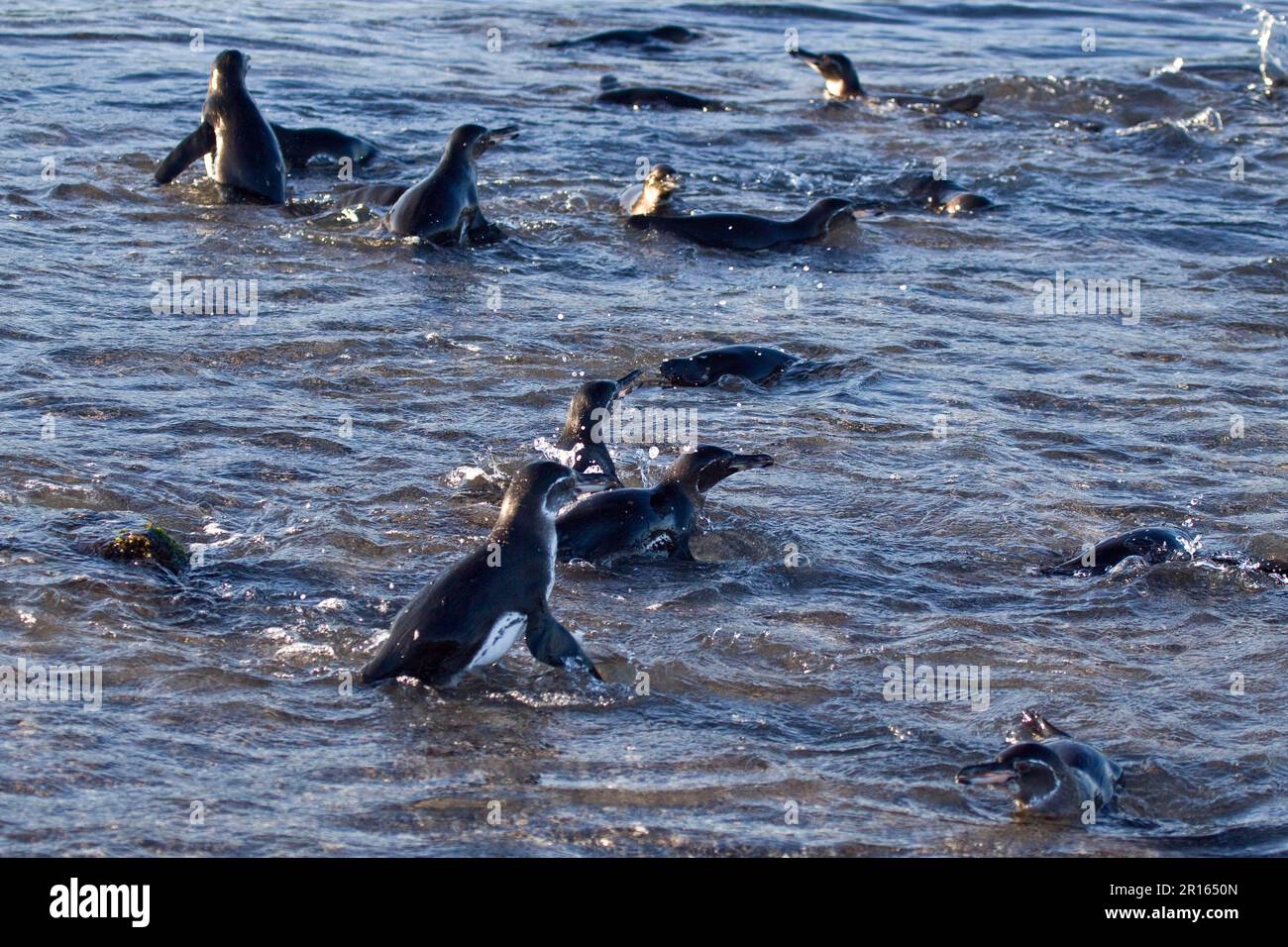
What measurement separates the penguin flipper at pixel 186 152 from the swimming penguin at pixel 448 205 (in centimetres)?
132

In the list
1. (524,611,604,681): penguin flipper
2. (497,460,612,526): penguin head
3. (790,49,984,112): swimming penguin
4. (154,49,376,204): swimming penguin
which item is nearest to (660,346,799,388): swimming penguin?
(497,460,612,526): penguin head

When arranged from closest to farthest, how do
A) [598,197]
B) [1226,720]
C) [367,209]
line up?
[1226,720] < [367,209] < [598,197]

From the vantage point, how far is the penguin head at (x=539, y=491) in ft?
18.1

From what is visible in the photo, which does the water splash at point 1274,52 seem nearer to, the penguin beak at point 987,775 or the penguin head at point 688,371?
the penguin head at point 688,371

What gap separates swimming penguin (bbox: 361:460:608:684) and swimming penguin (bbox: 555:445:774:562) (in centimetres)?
60

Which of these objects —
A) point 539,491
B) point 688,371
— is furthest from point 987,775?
point 688,371

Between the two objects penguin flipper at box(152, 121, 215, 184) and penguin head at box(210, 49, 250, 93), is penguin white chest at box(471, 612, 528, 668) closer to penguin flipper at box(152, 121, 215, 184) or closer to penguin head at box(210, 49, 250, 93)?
penguin flipper at box(152, 121, 215, 184)

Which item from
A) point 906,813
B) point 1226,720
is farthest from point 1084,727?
point 906,813

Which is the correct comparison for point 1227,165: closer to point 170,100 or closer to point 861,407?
point 861,407

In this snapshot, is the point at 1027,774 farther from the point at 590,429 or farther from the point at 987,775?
the point at 590,429

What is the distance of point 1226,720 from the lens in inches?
204

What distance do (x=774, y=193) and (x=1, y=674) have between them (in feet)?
25.2

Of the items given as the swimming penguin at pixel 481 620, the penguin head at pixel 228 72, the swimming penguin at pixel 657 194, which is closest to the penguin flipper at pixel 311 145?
the penguin head at pixel 228 72

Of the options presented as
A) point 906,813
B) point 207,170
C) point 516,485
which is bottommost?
point 906,813
